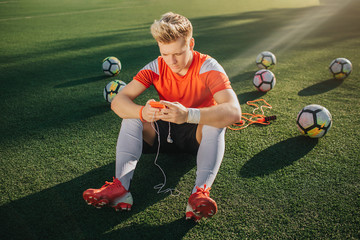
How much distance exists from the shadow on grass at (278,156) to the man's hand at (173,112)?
3.00 feet

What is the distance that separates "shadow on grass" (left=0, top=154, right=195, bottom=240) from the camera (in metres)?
1.70

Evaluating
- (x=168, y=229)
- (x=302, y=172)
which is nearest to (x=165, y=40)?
(x=168, y=229)

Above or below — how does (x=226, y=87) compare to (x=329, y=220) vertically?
above

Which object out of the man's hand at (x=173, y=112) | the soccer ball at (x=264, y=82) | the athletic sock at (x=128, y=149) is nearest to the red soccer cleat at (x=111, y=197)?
the athletic sock at (x=128, y=149)

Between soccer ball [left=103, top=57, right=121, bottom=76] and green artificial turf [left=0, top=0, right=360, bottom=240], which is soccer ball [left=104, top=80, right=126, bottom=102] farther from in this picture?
soccer ball [left=103, top=57, right=121, bottom=76]

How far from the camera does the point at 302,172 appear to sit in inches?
87.2

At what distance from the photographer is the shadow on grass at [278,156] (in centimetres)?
226

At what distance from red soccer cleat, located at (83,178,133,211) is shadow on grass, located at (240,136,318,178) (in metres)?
1.01

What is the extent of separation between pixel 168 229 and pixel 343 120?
8.00 ft

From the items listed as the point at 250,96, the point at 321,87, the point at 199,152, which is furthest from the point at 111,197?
the point at 321,87

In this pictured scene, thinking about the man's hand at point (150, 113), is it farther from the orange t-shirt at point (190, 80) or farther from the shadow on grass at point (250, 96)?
the shadow on grass at point (250, 96)

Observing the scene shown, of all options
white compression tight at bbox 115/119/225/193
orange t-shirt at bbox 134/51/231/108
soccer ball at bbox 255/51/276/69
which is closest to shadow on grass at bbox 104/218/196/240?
white compression tight at bbox 115/119/225/193

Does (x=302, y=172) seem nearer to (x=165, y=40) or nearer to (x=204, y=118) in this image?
(x=204, y=118)

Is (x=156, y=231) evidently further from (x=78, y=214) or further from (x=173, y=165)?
(x=173, y=165)
